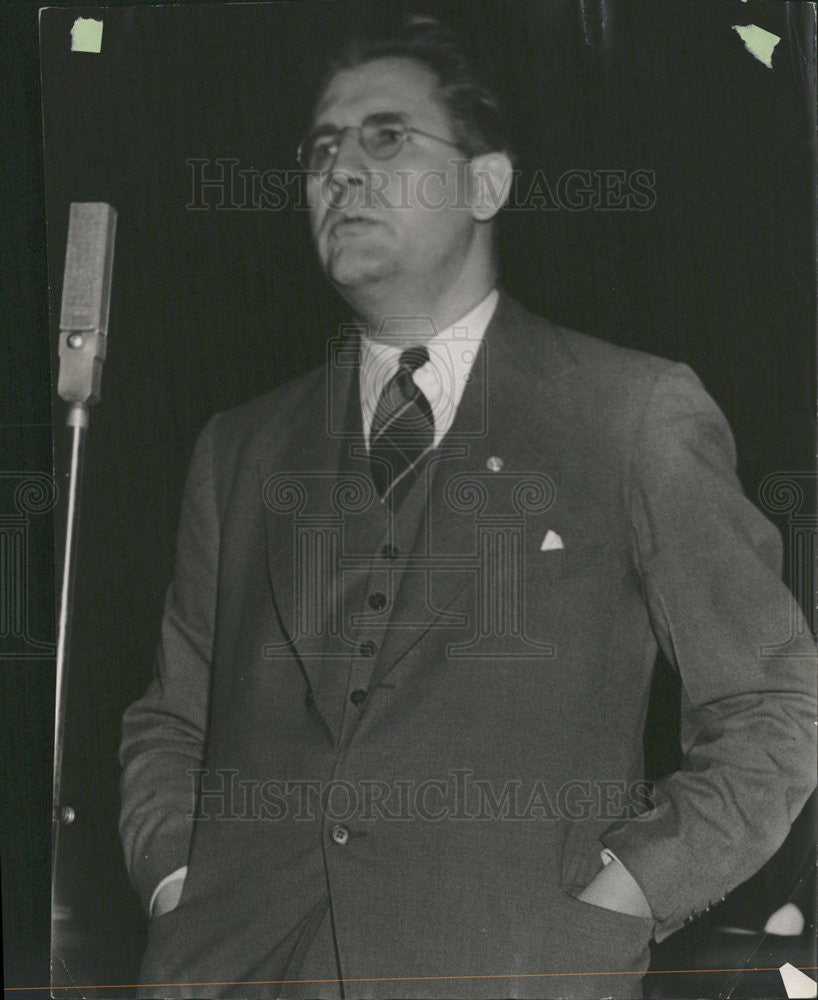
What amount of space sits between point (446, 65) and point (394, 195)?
236mm

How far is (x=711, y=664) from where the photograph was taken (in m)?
1.98

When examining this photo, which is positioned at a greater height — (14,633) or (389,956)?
(14,633)

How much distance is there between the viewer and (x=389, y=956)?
1.97 meters

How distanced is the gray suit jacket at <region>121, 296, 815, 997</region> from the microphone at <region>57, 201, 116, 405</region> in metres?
0.34

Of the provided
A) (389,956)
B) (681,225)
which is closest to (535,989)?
(389,956)

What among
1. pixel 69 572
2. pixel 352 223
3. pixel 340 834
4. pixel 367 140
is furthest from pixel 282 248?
pixel 340 834

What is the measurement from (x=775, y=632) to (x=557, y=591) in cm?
37

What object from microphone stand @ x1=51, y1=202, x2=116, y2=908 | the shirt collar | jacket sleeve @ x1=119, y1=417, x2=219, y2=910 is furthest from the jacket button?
the shirt collar

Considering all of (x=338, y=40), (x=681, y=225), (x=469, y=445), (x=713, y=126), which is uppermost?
(x=338, y=40)

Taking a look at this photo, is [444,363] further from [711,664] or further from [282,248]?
[711,664]

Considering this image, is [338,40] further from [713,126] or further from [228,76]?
[713,126]

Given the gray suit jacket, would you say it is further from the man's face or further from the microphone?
the microphone

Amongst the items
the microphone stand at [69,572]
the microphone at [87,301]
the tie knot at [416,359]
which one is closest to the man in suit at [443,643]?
the tie knot at [416,359]

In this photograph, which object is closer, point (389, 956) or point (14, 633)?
point (389, 956)
